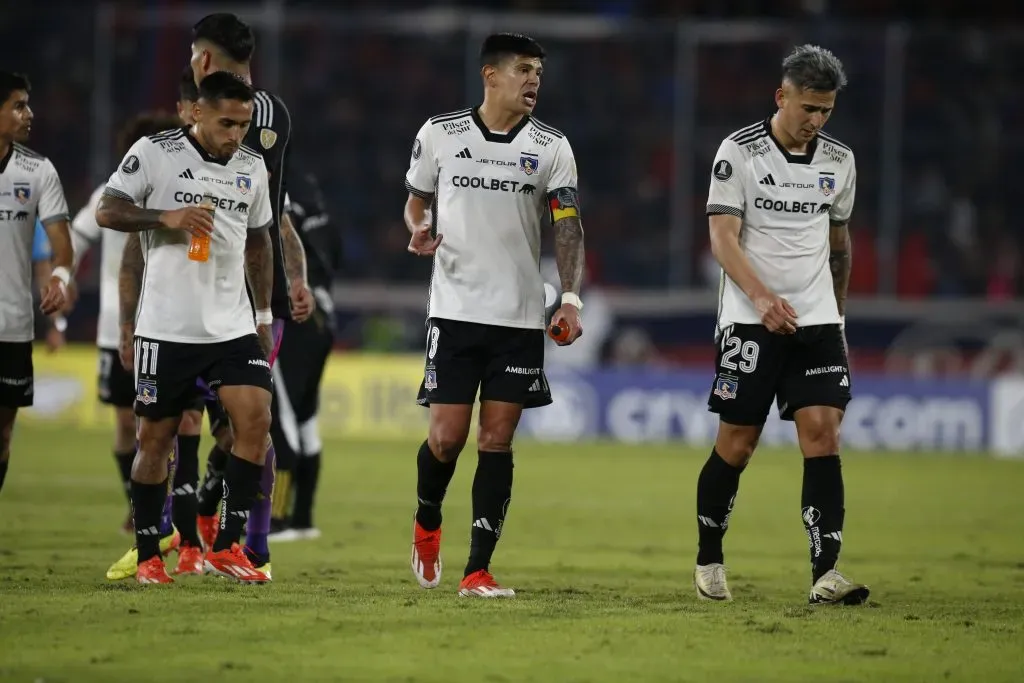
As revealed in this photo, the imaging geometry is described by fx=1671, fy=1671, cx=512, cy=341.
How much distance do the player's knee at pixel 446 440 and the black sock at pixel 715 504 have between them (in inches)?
44.5

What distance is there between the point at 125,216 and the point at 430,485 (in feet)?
5.96

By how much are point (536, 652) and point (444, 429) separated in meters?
1.82

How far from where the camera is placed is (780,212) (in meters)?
→ 7.61

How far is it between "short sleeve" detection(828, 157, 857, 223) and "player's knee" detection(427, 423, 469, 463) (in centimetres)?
199

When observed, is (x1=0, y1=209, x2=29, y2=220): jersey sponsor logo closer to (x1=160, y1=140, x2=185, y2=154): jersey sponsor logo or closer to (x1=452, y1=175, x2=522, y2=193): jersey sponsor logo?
(x1=160, y1=140, x2=185, y2=154): jersey sponsor logo

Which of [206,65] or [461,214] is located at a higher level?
[206,65]

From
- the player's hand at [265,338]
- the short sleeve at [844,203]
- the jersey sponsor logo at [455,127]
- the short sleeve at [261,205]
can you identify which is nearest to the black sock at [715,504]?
the short sleeve at [844,203]

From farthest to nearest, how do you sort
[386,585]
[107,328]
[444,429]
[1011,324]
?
[1011,324]
[107,328]
[386,585]
[444,429]

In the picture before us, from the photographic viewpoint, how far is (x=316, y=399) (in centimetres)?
1123

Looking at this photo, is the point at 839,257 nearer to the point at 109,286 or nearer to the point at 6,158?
the point at 6,158

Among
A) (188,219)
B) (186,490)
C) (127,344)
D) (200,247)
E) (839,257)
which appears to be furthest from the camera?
(186,490)

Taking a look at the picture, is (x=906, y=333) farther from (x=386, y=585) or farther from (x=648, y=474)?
(x=386, y=585)

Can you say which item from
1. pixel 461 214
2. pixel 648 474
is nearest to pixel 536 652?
pixel 461 214

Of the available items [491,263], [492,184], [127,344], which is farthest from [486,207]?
[127,344]
